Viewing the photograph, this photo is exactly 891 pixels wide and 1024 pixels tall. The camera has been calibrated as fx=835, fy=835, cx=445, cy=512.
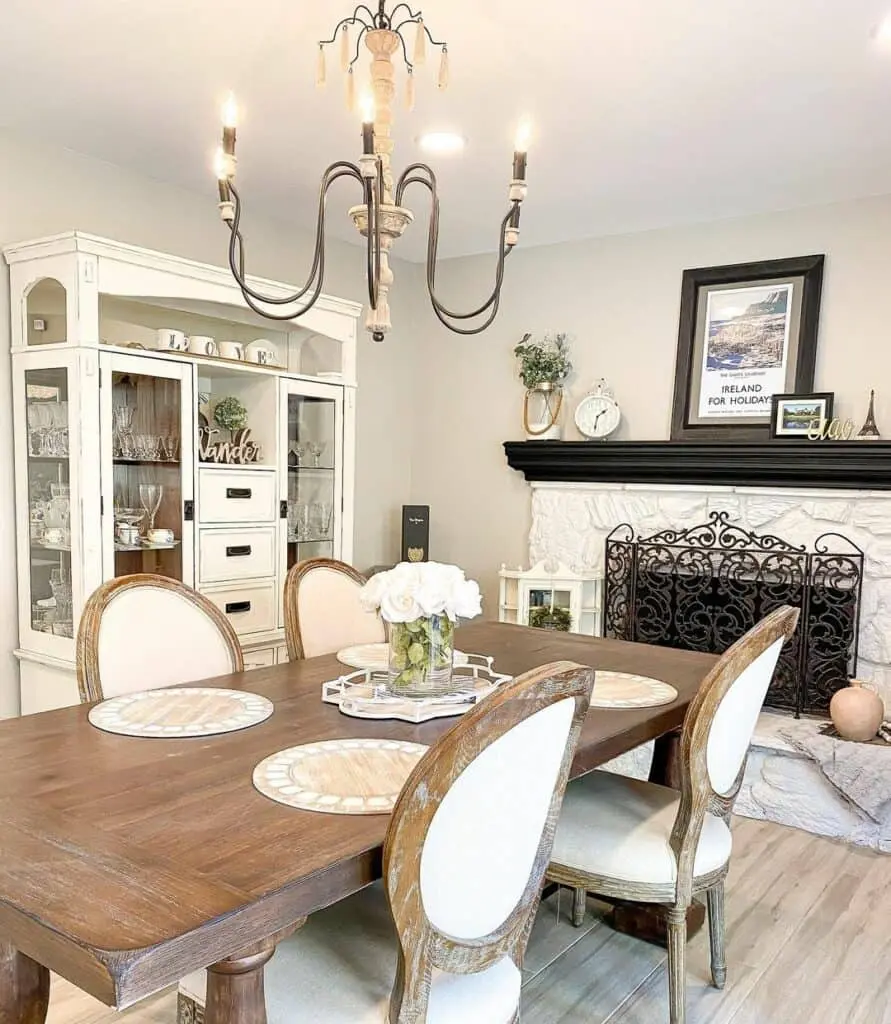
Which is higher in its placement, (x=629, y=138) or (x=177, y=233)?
(x=629, y=138)

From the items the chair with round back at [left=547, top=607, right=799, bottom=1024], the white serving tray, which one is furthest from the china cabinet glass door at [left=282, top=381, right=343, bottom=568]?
the chair with round back at [left=547, top=607, right=799, bottom=1024]

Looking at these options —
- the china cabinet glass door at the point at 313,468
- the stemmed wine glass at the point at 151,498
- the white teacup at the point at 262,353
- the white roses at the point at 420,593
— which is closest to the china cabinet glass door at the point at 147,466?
the stemmed wine glass at the point at 151,498

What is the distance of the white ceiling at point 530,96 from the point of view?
85.6 inches

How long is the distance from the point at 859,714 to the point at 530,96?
246 cm

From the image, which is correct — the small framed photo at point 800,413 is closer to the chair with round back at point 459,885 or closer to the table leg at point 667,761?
the table leg at point 667,761

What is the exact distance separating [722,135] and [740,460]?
4.53 ft

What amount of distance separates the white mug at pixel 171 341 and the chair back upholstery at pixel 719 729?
93.0 inches

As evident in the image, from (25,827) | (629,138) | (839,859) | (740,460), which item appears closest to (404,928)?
(25,827)

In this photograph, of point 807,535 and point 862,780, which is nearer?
point 862,780

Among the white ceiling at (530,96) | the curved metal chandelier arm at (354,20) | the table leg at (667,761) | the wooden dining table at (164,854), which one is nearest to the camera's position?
the wooden dining table at (164,854)

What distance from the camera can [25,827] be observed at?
1148 millimetres

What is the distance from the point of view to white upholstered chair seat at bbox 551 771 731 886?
1747mm

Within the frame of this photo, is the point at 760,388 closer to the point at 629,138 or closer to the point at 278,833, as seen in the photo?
the point at 629,138

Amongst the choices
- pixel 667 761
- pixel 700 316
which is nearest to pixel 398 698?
pixel 667 761
